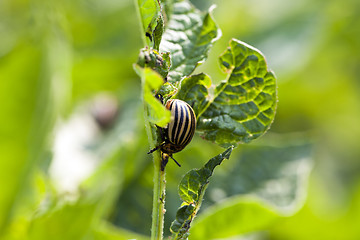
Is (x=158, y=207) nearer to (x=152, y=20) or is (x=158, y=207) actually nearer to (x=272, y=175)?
(x=152, y=20)

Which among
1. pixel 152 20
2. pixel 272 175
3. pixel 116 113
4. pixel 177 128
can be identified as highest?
pixel 116 113

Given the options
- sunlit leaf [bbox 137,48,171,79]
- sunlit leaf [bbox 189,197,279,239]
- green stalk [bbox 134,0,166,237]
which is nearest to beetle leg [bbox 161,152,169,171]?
green stalk [bbox 134,0,166,237]

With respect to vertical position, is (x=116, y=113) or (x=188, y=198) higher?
(x=116, y=113)

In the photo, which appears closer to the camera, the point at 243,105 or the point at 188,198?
the point at 188,198

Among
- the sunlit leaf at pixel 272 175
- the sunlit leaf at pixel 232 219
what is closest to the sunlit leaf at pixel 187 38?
the sunlit leaf at pixel 232 219

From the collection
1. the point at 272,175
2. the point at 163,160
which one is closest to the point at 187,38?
the point at 163,160

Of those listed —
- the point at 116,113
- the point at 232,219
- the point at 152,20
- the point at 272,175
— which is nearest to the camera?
the point at 152,20

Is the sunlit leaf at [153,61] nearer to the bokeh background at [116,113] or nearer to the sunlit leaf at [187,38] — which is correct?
the sunlit leaf at [187,38]

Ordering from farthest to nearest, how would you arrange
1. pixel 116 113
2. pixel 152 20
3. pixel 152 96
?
pixel 116 113
pixel 152 20
pixel 152 96
